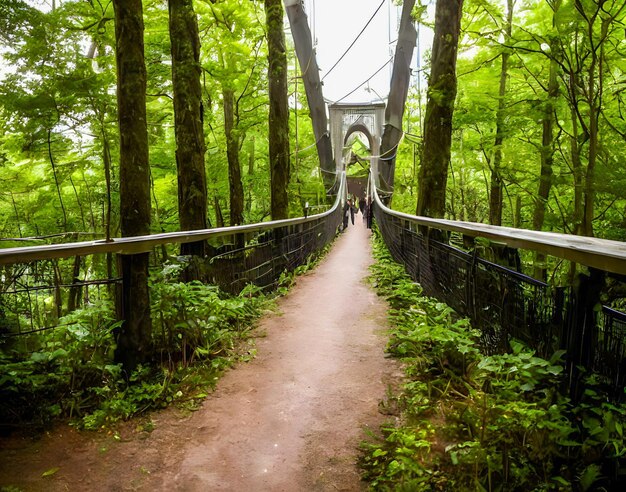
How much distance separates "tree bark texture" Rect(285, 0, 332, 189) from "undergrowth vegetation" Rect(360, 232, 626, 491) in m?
11.5

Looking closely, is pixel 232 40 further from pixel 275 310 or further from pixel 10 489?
pixel 10 489

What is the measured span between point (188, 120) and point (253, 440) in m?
5.11

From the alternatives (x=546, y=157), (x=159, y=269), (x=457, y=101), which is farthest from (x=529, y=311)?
(x=457, y=101)

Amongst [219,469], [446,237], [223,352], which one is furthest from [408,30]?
[219,469]

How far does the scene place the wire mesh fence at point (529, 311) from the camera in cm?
169

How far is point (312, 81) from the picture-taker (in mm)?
19406

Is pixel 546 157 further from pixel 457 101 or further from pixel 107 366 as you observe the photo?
pixel 107 366

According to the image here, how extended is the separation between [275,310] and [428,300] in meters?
1.91

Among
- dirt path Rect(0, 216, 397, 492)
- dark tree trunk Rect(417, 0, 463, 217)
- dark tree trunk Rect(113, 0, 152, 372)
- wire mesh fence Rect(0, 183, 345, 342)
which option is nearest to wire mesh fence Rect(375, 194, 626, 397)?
dirt path Rect(0, 216, 397, 492)

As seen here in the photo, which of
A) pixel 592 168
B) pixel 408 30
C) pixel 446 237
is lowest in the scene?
pixel 446 237

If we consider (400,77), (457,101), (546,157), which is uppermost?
(400,77)

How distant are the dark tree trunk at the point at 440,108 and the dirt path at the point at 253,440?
287cm

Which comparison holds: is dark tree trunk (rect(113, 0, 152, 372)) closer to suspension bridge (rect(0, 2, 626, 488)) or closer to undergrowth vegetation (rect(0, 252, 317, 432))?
suspension bridge (rect(0, 2, 626, 488))

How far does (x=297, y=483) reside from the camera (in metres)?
2.03
